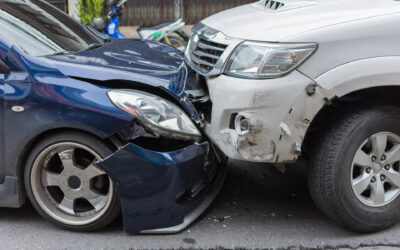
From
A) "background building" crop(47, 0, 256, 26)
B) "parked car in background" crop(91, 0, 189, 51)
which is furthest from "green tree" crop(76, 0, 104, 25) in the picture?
"background building" crop(47, 0, 256, 26)

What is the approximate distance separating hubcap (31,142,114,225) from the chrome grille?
1.02 m

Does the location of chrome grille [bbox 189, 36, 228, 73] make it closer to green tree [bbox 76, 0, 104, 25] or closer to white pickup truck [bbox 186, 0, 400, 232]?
white pickup truck [bbox 186, 0, 400, 232]

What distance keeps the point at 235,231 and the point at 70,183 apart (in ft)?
3.88

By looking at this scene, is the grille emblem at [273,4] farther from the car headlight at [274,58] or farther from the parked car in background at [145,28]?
the parked car in background at [145,28]

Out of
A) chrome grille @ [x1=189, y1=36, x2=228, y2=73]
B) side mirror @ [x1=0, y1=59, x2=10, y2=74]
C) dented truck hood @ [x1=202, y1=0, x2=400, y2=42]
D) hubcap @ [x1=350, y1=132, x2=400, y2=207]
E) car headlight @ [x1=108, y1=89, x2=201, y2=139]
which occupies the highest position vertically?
dented truck hood @ [x1=202, y1=0, x2=400, y2=42]

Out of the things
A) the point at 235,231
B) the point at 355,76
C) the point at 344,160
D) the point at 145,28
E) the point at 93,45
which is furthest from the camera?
the point at 145,28

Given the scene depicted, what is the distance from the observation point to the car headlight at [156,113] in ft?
10.5

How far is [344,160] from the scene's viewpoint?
10.5ft

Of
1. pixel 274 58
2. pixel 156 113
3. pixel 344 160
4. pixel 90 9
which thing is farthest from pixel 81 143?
pixel 90 9

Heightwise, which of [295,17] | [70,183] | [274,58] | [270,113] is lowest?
[70,183]

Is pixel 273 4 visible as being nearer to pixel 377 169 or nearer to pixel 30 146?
pixel 377 169

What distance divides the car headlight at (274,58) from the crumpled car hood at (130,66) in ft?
1.87

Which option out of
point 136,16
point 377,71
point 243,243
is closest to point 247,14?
point 377,71

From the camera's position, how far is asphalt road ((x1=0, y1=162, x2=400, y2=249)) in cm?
332
